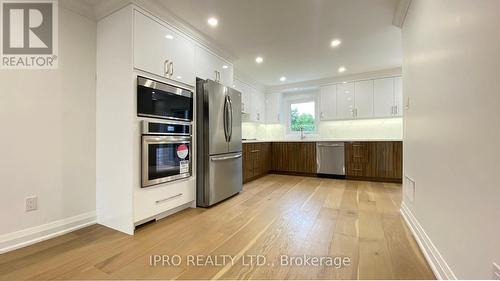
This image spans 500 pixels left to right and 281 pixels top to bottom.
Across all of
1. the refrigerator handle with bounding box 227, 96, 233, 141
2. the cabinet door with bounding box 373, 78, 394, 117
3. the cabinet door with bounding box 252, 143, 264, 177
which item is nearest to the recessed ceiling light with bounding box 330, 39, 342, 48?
the refrigerator handle with bounding box 227, 96, 233, 141

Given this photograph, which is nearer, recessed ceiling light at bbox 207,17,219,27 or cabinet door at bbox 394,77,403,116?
recessed ceiling light at bbox 207,17,219,27

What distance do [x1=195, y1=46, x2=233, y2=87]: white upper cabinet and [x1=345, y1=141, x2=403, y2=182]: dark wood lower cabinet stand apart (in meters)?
2.90

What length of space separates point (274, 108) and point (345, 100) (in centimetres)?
179

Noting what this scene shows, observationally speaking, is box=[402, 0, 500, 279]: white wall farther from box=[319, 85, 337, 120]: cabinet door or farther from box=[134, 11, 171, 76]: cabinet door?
box=[319, 85, 337, 120]: cabinet door

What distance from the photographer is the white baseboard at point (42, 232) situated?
1.70 m

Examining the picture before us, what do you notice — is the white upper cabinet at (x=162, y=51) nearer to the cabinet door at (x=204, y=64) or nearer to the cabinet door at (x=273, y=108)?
the cabinet door at (x=204, y=64)

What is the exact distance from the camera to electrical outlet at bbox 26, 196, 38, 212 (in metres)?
1.82

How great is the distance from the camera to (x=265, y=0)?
214 cm

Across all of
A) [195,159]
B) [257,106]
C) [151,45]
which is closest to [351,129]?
[257,106]

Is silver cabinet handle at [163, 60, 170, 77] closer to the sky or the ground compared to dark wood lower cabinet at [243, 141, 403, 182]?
closer to the sky

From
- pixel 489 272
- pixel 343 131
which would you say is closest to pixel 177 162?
pixel 489 272

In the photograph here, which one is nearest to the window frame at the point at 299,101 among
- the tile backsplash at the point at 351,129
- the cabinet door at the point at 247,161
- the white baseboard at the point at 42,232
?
the tile backsplash at the point at 351,129

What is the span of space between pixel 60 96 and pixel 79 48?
545mm

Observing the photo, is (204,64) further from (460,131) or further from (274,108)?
(274,108)
